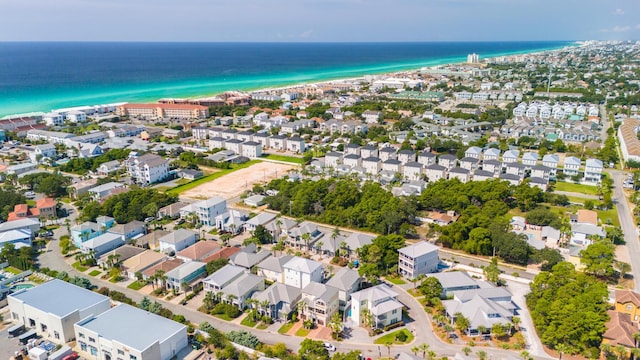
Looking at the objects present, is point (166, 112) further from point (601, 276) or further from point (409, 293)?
point (601, 276)

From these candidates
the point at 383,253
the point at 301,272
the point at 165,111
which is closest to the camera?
the point at 301,272

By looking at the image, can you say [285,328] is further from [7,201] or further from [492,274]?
[7,201]

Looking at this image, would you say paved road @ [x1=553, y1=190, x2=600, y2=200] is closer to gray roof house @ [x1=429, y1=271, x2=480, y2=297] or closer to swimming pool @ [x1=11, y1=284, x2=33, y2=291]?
gray roof house @ [x1=429, y1=271, x2=480, y2=297]

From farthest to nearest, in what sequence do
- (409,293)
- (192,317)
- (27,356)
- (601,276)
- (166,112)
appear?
(166,112) → (601,276) → (409,293) → (192,317) → (27,356)

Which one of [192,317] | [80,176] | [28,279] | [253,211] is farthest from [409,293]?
[80,176]

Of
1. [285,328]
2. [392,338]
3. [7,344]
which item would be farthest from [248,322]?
[7,344]

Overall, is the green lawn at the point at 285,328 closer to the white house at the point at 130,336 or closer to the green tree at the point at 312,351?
the green tree at the point at 312,351
